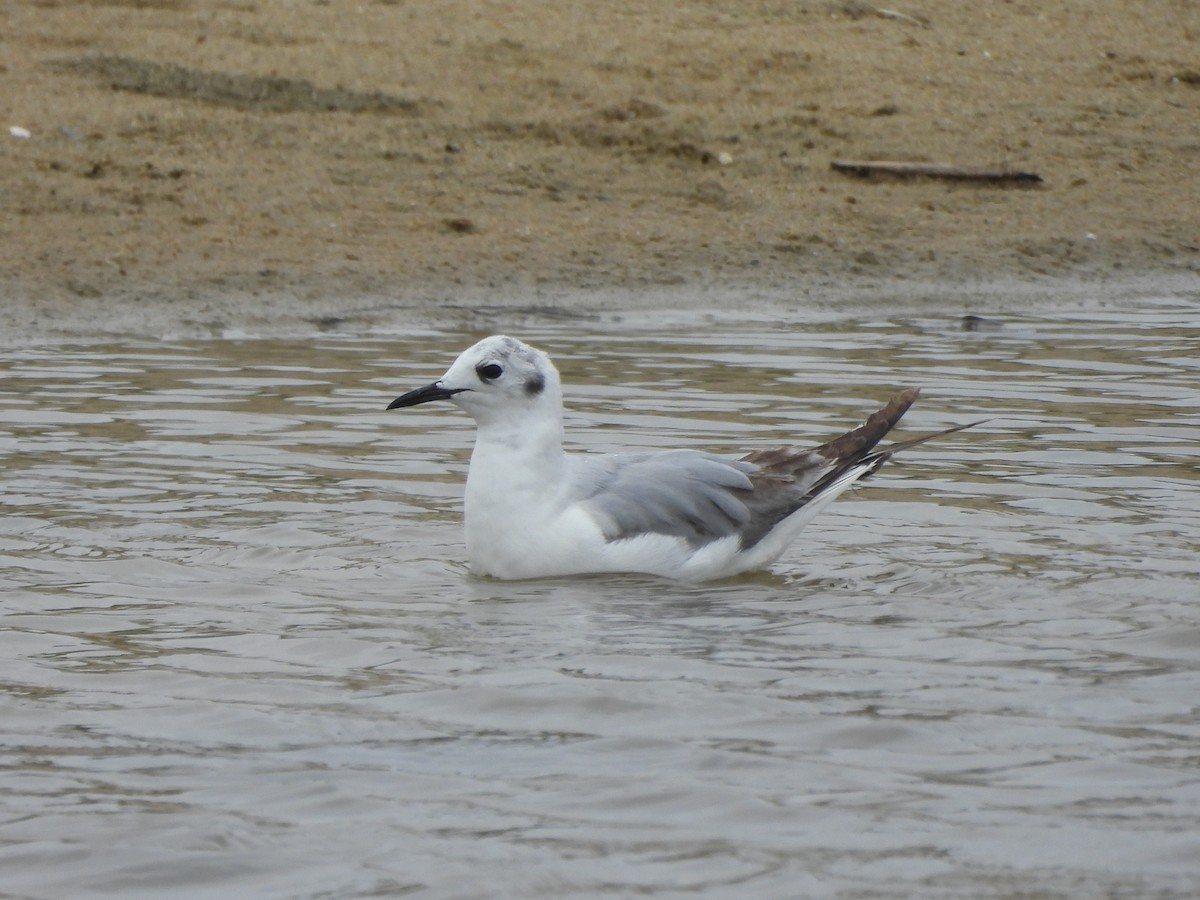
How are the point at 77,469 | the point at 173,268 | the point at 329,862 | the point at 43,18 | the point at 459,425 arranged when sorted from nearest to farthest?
1. the point at 329,862
2. the point at 77,469
3. the point at 459,425
4. the point at 173,268
5. the point at 43,18

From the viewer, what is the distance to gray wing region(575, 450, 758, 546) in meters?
6.57

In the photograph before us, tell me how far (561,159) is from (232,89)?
7.65 feet

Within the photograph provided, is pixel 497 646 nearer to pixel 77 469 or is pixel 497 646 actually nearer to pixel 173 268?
pixel 77 469

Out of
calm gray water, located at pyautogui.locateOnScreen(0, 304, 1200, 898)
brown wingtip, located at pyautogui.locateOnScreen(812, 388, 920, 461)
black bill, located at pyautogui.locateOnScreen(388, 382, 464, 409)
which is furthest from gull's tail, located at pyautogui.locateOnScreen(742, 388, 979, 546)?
black bill, located at pyautogui.locateOnScreen(388, 382, 464, 409)

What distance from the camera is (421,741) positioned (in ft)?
15.6

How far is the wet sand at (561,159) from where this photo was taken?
469 inches

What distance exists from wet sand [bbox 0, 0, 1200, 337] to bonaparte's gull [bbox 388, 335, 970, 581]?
4657mm

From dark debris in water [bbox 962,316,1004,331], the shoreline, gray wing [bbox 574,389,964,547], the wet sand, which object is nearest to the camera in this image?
gray wing [bbox 574,389,964,547]

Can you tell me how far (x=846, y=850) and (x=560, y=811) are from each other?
1.97ft

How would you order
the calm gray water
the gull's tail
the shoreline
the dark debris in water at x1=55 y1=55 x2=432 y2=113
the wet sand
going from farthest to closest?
the dark debris in water at x1=55 y1=55 x2=432 y2=113
the wet sand
the shoreline
the gull's tail
the calm gray water

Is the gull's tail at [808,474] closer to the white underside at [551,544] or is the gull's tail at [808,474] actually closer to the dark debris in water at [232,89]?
the white underside at [551,544]

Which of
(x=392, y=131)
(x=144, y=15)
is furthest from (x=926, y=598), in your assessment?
(x=144, y=15)

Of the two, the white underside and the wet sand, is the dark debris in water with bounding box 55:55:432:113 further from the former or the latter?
the white underside

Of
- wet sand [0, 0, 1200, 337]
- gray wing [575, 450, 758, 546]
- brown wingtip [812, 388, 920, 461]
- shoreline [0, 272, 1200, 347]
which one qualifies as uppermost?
wet sand [0, 0, 1200, 337]
